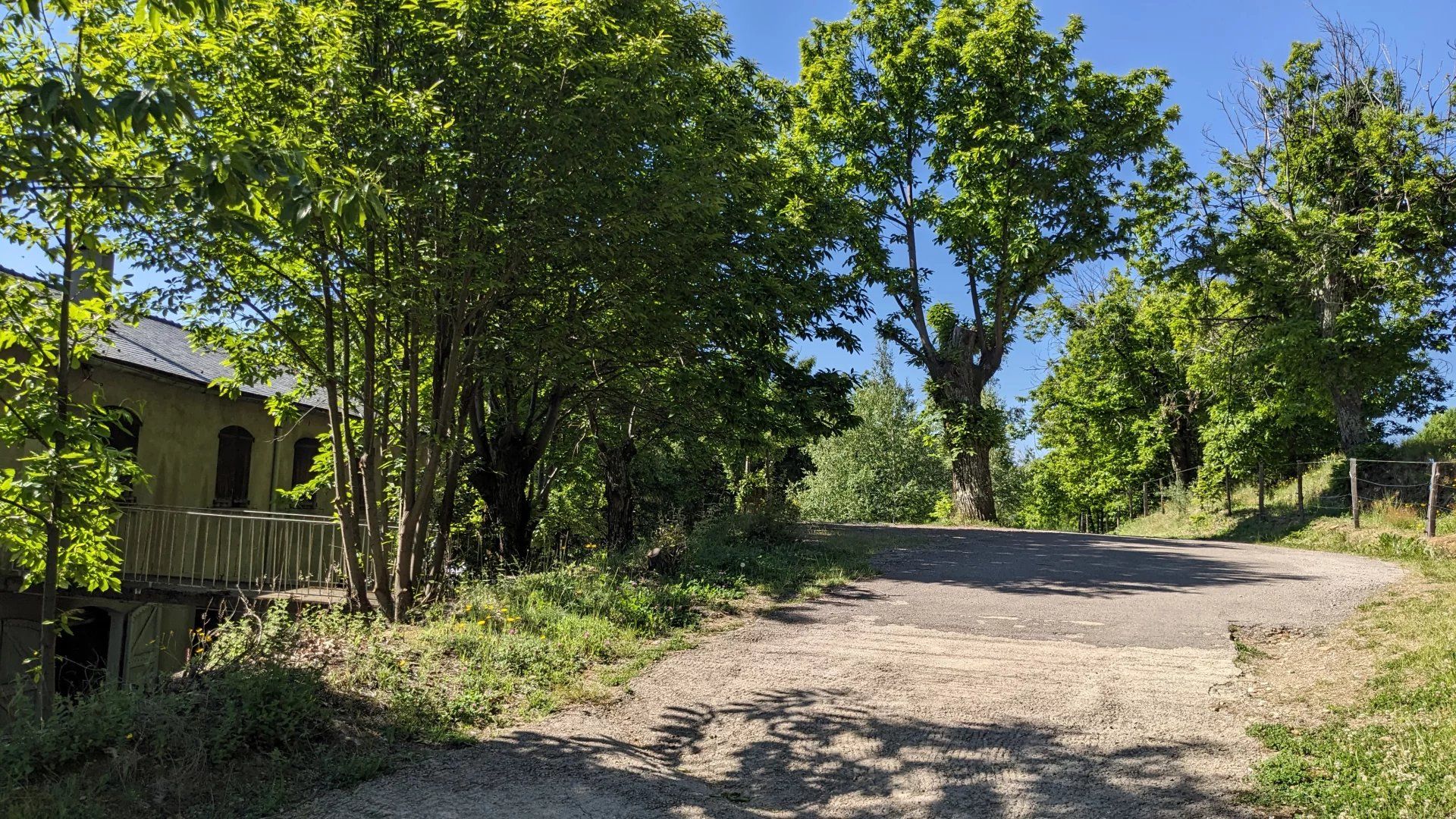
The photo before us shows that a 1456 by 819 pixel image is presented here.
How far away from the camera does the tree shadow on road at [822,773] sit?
4.85 m

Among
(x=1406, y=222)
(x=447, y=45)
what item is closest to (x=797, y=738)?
(x=447, y=45)

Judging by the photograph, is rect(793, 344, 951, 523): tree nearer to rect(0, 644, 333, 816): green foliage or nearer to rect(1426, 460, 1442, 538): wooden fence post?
rect(1426, 460, 1442, 538): wooden fence post

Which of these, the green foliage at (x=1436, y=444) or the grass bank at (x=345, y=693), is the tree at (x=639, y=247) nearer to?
the grass bank at (x=345, y=693)

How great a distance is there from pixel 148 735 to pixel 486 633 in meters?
2.85

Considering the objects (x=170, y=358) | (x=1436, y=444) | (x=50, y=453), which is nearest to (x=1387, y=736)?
(x=50, y=453)

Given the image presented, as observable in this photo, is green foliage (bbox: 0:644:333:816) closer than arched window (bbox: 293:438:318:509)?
→ Yes

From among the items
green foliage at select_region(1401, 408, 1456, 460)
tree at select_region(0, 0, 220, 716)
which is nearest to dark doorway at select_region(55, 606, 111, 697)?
tree at select_region(0, 0, 220, 716)

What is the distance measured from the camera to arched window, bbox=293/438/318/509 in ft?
65.6

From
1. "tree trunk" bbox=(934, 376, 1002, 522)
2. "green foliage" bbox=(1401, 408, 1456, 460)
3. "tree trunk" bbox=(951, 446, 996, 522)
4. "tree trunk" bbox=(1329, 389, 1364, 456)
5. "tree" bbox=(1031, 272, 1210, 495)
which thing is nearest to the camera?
"green foliage" bbox=(1401, 408, 1456, 460)

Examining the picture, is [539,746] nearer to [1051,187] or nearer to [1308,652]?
[1308,652]

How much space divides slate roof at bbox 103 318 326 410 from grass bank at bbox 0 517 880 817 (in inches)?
266

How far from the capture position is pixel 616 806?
485cm

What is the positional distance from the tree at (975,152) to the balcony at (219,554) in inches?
496

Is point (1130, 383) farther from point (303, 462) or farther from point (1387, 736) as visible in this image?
point (1387, 736)
